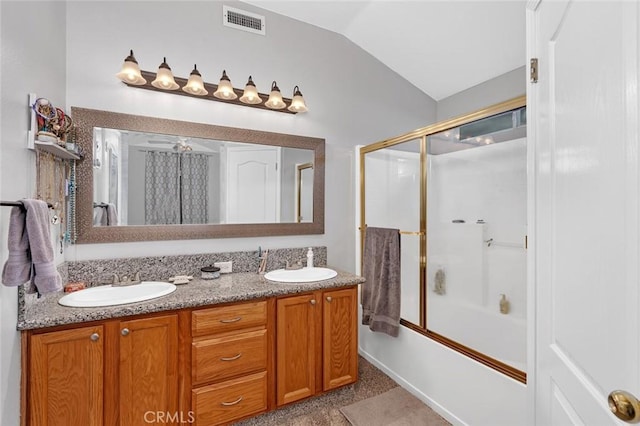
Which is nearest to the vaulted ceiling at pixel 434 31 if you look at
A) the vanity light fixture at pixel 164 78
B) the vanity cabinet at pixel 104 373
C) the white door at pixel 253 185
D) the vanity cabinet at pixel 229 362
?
the vanity light fixture at pixel 164 78

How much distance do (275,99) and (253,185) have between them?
70cm

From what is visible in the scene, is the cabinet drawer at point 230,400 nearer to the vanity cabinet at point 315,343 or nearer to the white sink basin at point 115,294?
the vanity cabinet at point 315,343

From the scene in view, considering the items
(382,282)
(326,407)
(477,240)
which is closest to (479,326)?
(477,240)

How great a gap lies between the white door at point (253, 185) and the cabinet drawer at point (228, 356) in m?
0.89

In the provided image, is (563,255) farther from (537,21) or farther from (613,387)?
(537,21)

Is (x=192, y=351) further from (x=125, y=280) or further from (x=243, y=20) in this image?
(x=243, y=20)

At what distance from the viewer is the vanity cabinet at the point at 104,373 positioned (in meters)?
1.34

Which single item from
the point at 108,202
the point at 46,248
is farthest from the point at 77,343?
the point at 108,202

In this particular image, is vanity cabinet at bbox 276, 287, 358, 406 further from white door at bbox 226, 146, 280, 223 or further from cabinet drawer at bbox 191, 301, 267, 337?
white door at bbox 226, 146, 280, 223

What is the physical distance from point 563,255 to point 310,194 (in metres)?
1.91

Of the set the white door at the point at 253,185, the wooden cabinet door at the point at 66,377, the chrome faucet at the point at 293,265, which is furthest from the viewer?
the chrome faucet at the point at 293,265

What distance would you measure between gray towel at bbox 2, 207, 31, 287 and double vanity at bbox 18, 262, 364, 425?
→ 0.35 m

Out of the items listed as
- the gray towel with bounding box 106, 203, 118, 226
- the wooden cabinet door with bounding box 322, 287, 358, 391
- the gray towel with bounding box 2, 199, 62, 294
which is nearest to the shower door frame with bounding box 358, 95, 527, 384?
the wooden cabinet door with bounding box 322, 287, 358, 391

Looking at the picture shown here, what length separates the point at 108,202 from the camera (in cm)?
195
